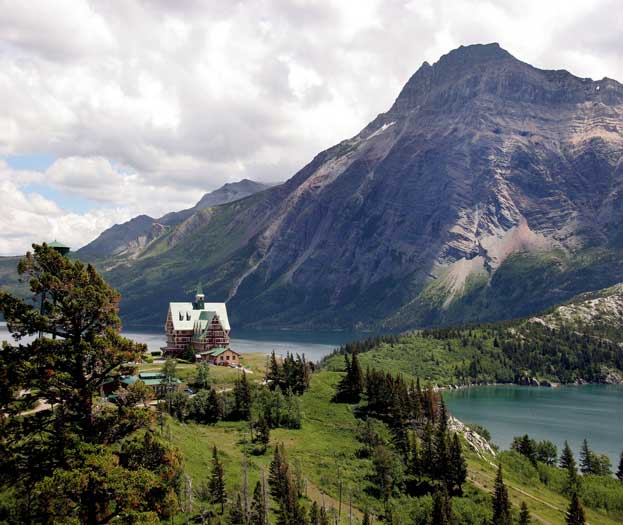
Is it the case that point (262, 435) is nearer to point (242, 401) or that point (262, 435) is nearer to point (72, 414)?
point (242, 401)

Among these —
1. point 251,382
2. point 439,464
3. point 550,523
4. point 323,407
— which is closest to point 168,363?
point 251,382

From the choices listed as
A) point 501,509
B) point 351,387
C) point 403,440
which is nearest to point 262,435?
point 403,440

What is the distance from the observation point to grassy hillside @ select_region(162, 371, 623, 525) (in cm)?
8069

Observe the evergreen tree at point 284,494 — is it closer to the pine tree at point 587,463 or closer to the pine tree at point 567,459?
the pine tree at point 567,459

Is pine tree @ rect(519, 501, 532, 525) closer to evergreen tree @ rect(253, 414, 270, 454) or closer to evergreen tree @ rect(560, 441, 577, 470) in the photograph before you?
evergreen tree @ rect(253, 414, 270, 454)

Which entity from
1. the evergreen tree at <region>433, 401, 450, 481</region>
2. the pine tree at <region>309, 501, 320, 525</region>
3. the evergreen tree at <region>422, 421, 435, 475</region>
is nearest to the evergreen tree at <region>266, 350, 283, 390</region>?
the evergreen tree at <region>422, 421, 435, 475</region>

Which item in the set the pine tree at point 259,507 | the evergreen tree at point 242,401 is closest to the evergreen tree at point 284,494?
the pine tree at point 259,507

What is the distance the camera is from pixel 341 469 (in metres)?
90.4

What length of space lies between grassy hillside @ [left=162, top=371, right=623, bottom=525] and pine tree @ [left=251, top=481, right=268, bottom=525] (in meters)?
3.70

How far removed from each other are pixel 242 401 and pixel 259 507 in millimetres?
43313

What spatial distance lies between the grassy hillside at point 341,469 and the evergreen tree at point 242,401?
4326 mm

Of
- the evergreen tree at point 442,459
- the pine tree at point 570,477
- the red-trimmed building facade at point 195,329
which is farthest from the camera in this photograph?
the red-trimmed building facade at point 195,329

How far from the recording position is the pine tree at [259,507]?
209 feet

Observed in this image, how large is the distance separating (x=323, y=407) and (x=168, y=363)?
34.1 metres
